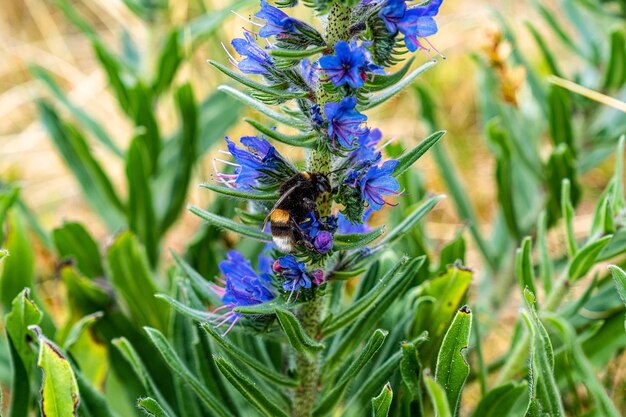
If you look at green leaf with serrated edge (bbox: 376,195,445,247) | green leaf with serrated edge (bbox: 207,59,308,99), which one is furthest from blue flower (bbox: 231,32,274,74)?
green leaf with serrated edge (bbox: 376,195,445,247)

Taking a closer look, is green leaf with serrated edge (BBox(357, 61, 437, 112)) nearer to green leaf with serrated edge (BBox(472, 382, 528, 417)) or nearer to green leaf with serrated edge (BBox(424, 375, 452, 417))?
green leaf with serrated edge (BBox(424, 375, 452, 417))

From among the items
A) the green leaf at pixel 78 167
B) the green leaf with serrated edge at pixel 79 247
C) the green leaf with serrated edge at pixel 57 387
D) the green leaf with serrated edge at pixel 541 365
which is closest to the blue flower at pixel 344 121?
the green leaf with serrated edge at pixel 541 365

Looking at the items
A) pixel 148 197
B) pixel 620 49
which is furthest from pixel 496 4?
pixel 148 197

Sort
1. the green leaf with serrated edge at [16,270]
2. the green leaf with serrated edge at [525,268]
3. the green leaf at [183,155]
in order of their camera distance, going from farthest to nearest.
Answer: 1. the green leaf at [183,155]
2. the green leaf with serrated edge at [16,270]
3. the green leaf with serrated edge at [525,268]

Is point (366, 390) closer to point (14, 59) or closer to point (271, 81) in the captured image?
point (271, 81)

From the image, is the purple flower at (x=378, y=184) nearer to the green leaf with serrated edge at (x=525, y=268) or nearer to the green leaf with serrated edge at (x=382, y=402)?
the green leaf with serrated edge at (x=382, y=402)

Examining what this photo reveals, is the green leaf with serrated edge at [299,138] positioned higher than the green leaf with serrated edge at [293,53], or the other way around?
the green leaf with serrated edge at [293,53]

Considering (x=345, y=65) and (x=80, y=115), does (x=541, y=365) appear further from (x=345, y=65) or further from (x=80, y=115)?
(x=80, y=115)
